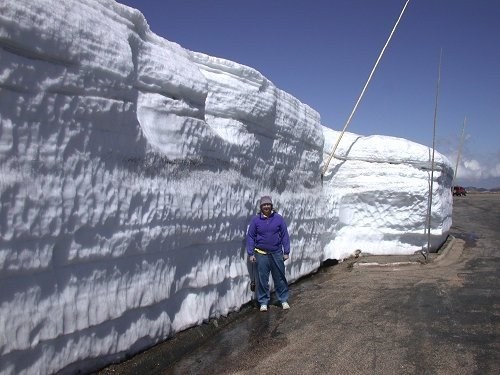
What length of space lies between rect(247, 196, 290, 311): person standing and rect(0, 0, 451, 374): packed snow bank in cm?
19

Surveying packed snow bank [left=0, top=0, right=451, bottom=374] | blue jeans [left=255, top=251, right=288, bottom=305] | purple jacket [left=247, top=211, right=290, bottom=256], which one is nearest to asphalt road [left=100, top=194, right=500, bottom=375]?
blue jeans [left=255, top=251, right=288, bottom=305]

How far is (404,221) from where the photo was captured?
33.9 feet

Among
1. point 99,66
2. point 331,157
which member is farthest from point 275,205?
point 99,66

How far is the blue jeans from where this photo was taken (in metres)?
6.18

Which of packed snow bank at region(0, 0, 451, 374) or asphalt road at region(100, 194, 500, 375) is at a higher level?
packed snow bank at region(0, 0, 451, 374)

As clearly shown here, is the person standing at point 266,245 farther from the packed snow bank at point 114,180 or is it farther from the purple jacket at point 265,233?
the packed snow bank at point 114,180

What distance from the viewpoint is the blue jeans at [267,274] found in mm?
6180

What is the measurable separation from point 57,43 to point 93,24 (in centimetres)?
49

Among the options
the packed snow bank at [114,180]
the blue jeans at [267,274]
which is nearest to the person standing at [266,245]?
the blue jeans at [267,274]

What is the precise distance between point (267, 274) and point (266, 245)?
0.39 metres

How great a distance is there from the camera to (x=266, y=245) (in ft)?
20.1

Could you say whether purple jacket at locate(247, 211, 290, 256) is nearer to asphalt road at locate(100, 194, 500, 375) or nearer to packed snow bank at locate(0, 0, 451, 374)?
packed snow bank at locate(0, 0, 451, 374)

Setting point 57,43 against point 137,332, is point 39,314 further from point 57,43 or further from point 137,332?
point 57,43

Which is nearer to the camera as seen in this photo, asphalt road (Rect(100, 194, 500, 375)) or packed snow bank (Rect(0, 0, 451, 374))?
packed snow bank (Rect(0, 0, 451, 374))
